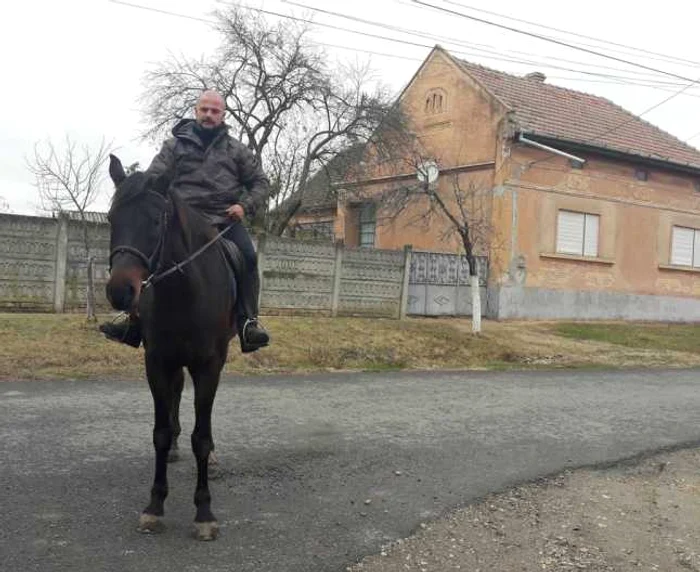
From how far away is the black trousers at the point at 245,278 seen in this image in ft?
16.9

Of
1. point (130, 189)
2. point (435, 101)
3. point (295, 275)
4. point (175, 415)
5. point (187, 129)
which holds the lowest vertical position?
point (175, 415)

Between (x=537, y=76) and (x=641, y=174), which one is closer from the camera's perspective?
(x=641, y=174)

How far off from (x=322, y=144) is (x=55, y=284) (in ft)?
34.8

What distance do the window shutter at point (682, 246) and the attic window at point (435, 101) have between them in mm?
9399

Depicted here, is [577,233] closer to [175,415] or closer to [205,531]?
[175,415]

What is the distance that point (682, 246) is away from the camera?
2556 cm

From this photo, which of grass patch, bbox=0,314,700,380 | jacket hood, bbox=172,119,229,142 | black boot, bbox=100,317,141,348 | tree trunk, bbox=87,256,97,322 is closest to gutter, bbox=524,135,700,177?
grass patch, bbox=0,314,700,380

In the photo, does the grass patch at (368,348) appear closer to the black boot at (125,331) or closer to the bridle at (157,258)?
the black boot at (125,331)

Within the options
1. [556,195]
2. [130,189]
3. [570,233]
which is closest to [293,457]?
[130,189]

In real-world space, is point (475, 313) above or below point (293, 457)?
above

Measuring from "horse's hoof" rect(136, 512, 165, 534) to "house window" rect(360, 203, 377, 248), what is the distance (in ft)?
74.4

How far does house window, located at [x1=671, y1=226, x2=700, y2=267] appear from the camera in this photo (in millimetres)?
25328

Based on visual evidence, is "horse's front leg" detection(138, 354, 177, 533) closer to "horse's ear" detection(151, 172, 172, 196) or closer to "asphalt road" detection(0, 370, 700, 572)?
"asphalt road" detection(0, 370, 700, 572)

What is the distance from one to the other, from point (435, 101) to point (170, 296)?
21319 millimetres
